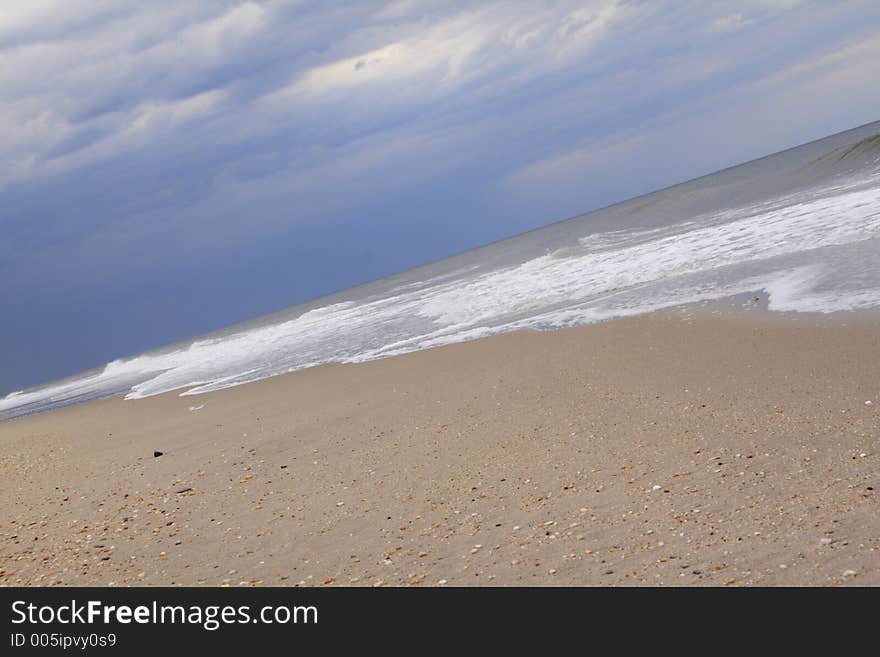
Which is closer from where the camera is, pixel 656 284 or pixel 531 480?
pixel 531 480

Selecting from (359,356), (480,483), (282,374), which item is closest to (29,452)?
(282,374)

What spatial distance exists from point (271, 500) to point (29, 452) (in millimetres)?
8564

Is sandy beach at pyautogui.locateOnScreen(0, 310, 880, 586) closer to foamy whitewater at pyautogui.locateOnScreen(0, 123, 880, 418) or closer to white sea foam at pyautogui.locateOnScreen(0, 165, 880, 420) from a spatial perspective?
foamy whitewater at pyautogui.locateOnScreen(0, 123, 880, 418)

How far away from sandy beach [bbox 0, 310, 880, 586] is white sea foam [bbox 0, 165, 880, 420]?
197cm

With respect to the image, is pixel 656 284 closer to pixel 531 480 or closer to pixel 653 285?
pixel 653 285

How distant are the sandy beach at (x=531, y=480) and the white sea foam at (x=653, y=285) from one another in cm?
197

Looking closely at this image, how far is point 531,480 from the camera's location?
19.2ft

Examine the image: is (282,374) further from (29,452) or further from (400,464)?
(400,464)

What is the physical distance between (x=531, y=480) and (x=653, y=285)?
10294mm

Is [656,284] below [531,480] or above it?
above

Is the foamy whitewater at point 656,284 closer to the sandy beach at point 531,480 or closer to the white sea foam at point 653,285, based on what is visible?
the white sea foam at point 653,285

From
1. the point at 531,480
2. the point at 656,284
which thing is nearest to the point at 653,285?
the point at 656,284
